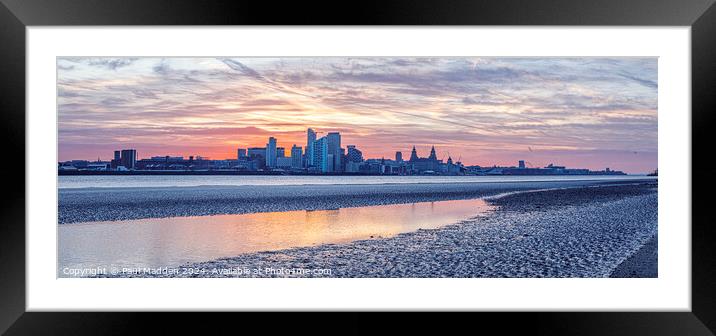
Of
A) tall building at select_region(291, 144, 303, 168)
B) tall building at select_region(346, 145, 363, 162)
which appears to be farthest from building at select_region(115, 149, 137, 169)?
tall building at select_region(346, 145, 363, 162)

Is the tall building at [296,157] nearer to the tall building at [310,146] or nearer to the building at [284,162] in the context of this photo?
the building at [284,162]

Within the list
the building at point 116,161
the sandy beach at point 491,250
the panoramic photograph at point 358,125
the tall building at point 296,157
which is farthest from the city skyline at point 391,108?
the sandy beach at point 491,250

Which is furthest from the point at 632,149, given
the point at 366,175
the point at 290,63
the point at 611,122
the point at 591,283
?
the point at 591,283

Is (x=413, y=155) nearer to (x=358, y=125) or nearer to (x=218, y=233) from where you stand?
(x=358, y=125)

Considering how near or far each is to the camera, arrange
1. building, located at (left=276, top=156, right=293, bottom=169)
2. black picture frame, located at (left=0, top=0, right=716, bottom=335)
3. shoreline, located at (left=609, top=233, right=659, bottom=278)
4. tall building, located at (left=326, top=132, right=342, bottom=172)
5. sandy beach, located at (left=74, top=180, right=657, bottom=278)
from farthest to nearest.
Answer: tall building, located at (left=326, top=132, right=342, bottom=172), building, located at (left=276, top=156, right=293, bottom=169), sandy beach, located at (left=74, top=180, right=657, bottom=278), shoreline, located at (left=609, top=233, right=659, bottom=278), black picture frame, located at (left=0, top=0, right=716, bottom=335)

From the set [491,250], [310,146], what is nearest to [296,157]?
[310,146]

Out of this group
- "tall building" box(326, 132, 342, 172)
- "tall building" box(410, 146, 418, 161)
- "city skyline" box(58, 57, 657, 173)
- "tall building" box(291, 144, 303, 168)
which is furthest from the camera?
"tall building" box(326, 132, 342, 172)

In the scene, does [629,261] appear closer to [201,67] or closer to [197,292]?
[197,292]

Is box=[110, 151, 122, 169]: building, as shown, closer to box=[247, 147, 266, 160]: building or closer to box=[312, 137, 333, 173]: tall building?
box=[247, 147, 266, 160]: building
